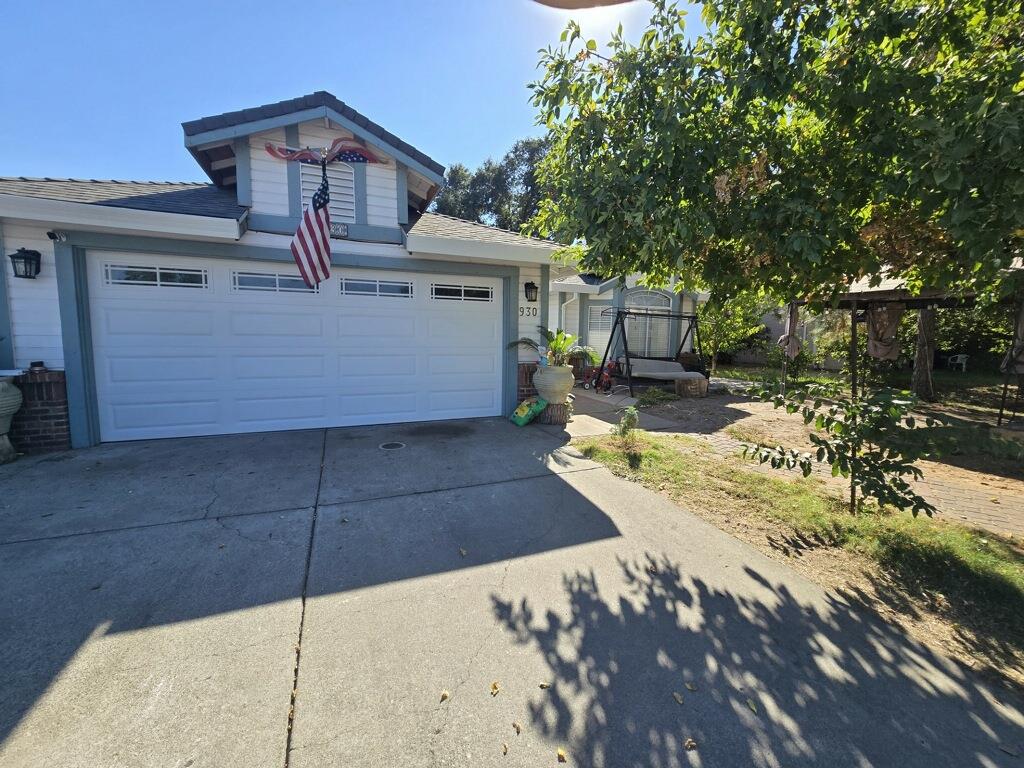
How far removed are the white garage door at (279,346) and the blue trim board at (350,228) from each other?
1.52ft

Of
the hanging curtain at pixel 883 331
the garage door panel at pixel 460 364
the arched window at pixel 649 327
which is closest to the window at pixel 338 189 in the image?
the garage door panel at pixel 460 364

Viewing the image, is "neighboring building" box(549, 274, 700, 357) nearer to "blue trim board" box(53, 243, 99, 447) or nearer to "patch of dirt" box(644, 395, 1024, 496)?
"patch of dirt" box(644, 395, 1024, 496)

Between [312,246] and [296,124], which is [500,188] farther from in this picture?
[312,246]

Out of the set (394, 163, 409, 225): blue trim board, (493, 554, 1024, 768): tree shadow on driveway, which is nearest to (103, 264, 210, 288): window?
(394, 163, 409, 225): blue trim board

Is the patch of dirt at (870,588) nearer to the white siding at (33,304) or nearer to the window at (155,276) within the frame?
the window at (155,276)

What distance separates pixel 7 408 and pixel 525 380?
642cm

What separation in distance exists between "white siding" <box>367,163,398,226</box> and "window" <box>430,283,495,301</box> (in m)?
1.14

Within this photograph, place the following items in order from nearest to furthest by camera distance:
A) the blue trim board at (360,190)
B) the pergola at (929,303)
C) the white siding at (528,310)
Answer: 1. the blue trim board at (360,190)
2. the pergola at (929,303)
3. the white siding at (528,310)

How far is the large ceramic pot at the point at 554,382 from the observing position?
6.98 meters

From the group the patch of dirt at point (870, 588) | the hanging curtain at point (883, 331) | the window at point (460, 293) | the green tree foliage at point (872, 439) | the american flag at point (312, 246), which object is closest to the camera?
the patch of dirt at point (870, 588)

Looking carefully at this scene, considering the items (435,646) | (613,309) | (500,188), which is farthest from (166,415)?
(500,188)

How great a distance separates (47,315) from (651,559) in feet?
23.3

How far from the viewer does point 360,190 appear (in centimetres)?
641

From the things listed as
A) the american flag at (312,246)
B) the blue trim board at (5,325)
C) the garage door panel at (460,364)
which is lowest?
the garage door panel at (460,364)
